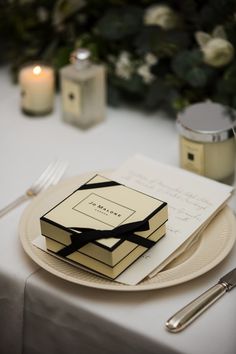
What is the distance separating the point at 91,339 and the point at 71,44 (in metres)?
0.78

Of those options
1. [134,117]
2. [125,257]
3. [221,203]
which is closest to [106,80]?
[134,117]

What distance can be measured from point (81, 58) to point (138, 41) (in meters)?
0.13

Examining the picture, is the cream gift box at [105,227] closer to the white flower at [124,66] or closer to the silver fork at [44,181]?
the silver fork at [44,181]

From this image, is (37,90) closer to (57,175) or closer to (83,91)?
(83,91)

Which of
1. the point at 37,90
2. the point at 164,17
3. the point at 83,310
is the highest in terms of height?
the point at 164,17

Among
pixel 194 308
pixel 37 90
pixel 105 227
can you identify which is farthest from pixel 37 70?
pixel 194 308

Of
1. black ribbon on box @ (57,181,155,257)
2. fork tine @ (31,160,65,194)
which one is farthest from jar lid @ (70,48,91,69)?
black ribbon on box @ (57,181,155,257)

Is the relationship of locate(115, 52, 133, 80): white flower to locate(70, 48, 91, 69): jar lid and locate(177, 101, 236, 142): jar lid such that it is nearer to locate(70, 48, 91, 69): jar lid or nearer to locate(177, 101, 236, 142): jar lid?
locate(70, 48, 91, 69): jar lid

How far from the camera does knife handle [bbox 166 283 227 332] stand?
0.84 m

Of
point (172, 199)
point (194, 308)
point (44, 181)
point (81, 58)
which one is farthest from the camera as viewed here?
point (81, 58)

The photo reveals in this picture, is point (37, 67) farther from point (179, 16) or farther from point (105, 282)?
point (105, 282)

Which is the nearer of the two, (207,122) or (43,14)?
(207,122)

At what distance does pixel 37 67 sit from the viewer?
138 centimetres

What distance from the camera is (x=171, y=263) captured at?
3.07 feet
